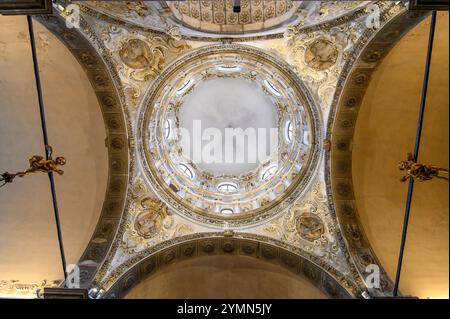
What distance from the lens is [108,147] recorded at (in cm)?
1338

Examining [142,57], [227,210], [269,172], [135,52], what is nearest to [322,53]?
[269,172]

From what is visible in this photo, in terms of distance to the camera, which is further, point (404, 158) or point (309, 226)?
point (309, 226)

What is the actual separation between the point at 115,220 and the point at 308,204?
7302 millimetres

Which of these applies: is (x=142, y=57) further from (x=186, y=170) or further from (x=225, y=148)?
(x=225, y=148)

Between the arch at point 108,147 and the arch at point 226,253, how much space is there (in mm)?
1132

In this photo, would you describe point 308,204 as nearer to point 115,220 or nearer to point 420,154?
point 420,154

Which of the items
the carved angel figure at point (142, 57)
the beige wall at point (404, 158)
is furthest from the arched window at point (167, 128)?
the beige wall at point (404, 158)

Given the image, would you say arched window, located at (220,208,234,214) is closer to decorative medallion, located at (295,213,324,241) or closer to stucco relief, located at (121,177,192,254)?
stucco relief, located at (121,177,192,254)

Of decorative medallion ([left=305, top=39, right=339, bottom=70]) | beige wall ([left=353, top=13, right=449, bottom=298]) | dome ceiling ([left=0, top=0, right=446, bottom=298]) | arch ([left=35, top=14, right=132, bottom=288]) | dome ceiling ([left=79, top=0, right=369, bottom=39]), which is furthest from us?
decorative medallion ([left=305, top=39, right=339, bottom=70])

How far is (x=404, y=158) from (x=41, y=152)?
1207 cm

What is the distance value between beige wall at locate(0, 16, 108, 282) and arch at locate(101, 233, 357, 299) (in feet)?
7.10

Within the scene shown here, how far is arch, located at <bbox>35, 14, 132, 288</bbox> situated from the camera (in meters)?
11.6

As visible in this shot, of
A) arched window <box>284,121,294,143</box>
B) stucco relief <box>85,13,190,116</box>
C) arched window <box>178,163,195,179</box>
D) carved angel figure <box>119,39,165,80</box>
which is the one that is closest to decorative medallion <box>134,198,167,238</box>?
arched window <box>178,163,195,179</box>

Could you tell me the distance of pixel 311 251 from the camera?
13312 mm
